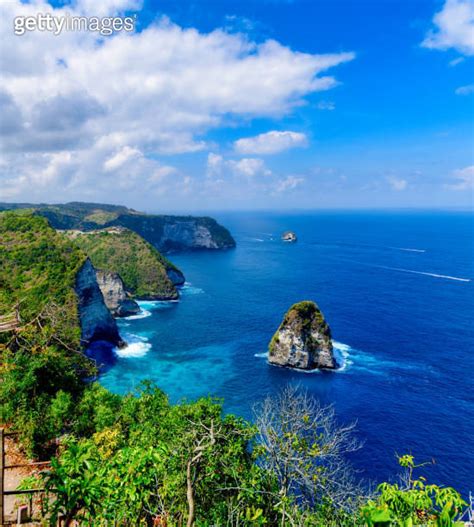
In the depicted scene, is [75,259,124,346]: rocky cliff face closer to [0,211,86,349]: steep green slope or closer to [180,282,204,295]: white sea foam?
[0,211,86,349]: steep green slope

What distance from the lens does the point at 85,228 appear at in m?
199

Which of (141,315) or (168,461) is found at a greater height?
(168,461)

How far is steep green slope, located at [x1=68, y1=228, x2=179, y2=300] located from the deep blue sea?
8395mm

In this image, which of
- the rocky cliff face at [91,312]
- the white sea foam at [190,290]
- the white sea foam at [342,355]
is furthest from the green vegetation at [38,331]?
the white sea foam at [190,290]

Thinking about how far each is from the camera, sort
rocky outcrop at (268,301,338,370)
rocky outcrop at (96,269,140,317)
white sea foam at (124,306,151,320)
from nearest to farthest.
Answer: rocky outcrop at (268,301,338,370) < rocky outcrop at (96,269,140,317) < white sea foam at (124,306,151,320)

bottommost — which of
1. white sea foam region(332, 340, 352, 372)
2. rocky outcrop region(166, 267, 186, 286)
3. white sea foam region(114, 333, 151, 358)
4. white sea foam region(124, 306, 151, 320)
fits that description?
white sea foam region(114, 333, 151, 358)

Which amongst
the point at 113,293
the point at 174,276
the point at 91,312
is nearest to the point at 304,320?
the point at 91,312

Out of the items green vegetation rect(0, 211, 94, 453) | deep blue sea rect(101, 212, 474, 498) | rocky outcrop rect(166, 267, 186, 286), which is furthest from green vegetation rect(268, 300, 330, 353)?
rocky outcrop rect(166, 267, 186, 286)

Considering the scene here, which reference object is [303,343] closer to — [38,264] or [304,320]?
[304,320]

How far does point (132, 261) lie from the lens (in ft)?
423

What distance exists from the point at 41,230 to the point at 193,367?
157 ft

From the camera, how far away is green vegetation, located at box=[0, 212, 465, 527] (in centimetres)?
925

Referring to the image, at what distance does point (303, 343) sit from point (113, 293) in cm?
5850

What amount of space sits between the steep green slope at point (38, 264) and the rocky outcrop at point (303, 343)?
38.3 meters
